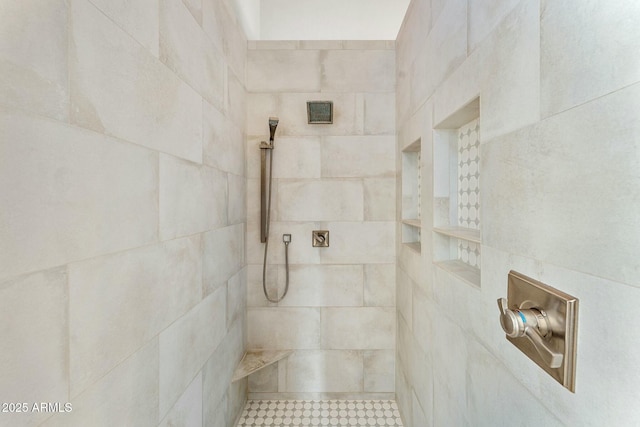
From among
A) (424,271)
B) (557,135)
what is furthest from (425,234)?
(557,135)

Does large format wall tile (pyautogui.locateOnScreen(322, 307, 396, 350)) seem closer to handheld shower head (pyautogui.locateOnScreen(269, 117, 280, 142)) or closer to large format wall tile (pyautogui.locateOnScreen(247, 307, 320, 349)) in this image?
large format wall tile (pyautogui.locateOnScreen(247, 307, 320, 349))

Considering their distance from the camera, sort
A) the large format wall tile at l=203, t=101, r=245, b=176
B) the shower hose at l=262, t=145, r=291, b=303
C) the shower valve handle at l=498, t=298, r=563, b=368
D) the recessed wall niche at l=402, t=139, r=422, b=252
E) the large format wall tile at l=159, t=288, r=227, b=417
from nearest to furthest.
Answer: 1. the shower valve handle at l=498, t=298, r=563, b=368
2. the large format wall tile at l=159, t=288, r=227, b=417
3. the large format wall tile at l=203, t=101, r=245, b=176
4. the recessed wall niche at l=402, t=139, r=422, b=252
5. the shower hose at l=262, t=145, r=291, b=303

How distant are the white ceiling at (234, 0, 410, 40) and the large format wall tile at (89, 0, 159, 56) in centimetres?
189

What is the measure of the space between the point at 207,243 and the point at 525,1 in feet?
4.55

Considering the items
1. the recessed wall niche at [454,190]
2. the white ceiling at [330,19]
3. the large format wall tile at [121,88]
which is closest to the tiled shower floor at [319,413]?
the recessed wall niche at [454,190]

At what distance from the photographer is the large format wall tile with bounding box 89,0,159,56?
72cm

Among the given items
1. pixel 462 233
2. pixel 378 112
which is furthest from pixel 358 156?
pixel 462 233

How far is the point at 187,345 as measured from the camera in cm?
113

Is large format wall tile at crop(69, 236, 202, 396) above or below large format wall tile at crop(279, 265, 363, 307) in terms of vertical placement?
above

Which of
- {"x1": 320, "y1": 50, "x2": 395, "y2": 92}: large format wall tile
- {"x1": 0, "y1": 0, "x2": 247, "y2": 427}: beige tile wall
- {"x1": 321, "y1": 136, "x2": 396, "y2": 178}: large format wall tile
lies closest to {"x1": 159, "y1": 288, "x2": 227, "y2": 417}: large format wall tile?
{"x1": 0, "y1": 0, "x2": 247, "y2": 427}: beige tile wall

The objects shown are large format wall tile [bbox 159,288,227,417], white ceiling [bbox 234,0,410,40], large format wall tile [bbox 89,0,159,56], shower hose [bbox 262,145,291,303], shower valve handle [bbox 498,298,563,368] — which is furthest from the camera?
white ceiling [bbox 234,0,410,40]

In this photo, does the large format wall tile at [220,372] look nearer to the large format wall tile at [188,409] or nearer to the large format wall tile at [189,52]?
the large format wall tile at [188,409]

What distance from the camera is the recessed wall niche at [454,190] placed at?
120 centimetres

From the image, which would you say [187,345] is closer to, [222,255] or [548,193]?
[222,255]
